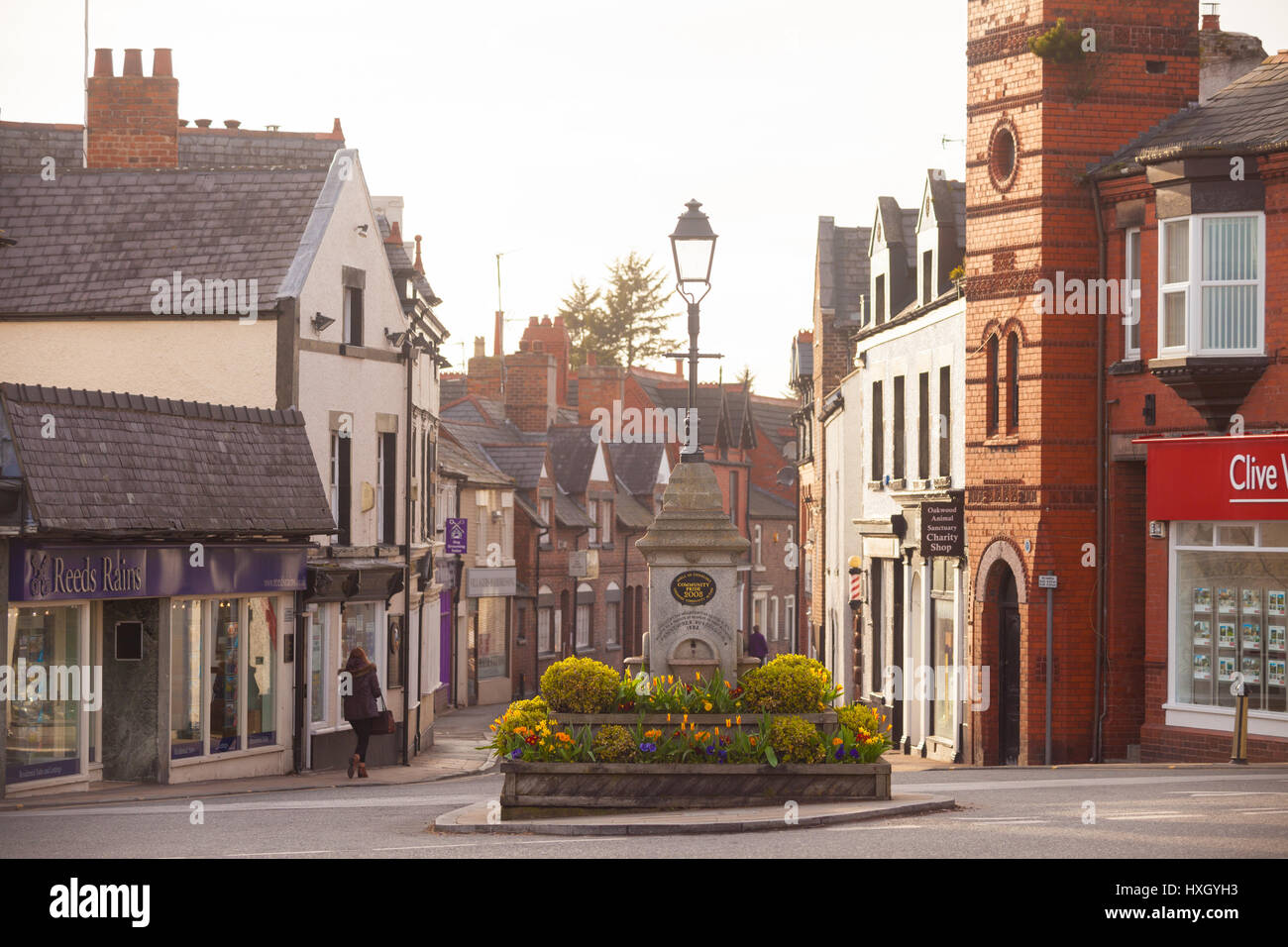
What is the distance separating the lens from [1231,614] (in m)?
23.0

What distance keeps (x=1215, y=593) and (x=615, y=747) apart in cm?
1148

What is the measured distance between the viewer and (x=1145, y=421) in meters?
24.5

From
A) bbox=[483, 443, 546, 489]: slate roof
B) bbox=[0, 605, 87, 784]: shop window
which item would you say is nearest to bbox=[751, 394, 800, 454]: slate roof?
bbox=[483, 443, 546, 489]: slate roof

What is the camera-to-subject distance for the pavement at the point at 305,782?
20.6 m

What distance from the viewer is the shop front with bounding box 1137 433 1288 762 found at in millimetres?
22234

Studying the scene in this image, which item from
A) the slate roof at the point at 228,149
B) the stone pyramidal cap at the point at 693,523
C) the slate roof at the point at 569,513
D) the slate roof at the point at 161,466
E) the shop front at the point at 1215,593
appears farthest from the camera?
the slate roof at the point at 569,513

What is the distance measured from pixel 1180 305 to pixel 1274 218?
67.1 inches

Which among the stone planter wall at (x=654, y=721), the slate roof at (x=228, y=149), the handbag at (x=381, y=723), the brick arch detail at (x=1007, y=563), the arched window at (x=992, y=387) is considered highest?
the slate roof at (x=228, y=149)

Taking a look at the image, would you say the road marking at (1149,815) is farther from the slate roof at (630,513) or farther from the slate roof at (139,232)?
the slate roof at (630,513)

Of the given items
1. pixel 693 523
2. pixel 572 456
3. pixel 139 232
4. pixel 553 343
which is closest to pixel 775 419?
pixel 553 343

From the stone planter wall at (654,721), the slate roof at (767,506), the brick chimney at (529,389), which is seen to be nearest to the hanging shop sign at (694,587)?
the stone planter wall at (654,721)

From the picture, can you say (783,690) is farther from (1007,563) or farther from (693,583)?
(1007,563)

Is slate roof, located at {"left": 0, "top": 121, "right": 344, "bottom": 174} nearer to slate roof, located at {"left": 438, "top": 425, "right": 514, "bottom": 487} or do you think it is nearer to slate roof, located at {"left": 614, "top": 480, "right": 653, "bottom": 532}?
slate roof, located at {"left": 438, "top": 425, "right": 514, "bottom": 487}

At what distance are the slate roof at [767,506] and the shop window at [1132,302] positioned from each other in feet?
147
